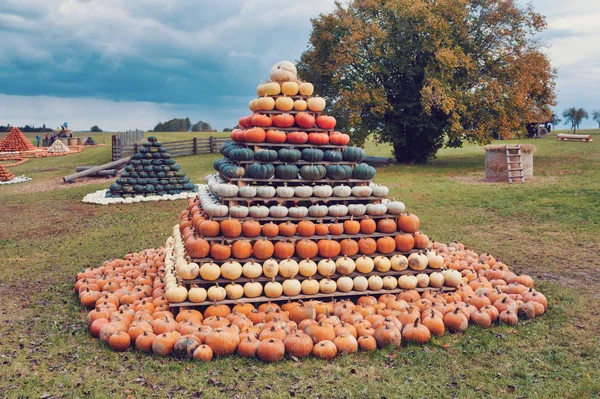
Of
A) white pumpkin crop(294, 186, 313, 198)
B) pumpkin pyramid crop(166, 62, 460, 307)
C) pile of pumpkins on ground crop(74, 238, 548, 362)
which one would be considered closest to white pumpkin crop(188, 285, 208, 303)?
pumpkin pyramid crop(166, 62, 460, 307)

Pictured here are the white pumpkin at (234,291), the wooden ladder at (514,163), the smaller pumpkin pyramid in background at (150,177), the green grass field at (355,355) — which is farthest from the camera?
the wooden ladder at (514,163)

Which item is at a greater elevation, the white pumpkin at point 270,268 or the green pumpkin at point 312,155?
the green pumpkin at point 312,155

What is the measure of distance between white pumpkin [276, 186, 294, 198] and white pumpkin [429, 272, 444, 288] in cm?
254

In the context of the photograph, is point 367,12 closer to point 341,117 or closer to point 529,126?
point 341,117

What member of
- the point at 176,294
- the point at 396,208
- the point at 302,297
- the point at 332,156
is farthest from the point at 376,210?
the point at 176,294

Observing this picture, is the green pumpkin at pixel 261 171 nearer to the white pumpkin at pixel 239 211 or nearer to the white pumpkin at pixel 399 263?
the white pumpkin at pixel 239 211

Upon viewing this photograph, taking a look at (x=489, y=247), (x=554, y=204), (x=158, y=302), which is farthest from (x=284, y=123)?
(x=554, y=204)

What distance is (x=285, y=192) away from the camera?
8.06m

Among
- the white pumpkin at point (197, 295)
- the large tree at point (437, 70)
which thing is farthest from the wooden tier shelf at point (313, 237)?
the large tree at point (437, 70)

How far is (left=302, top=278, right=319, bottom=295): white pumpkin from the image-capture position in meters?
7.51

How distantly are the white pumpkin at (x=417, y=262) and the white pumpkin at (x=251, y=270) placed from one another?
2376 millimetres

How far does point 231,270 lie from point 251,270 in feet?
0.94

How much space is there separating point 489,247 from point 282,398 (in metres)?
8.08

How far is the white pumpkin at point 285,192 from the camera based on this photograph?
317 inches
